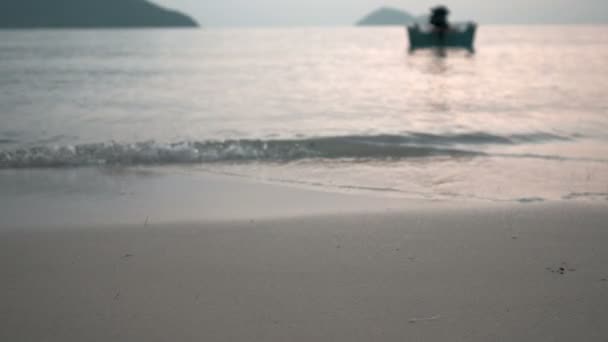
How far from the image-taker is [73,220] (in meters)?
5.29

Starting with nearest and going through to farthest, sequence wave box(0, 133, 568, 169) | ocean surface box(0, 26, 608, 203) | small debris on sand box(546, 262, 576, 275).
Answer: small debris on sand box(546, 262, 576, 275) < ocean surface box(0, 26, 608, 203) < wave box(0, 133, 568, 169)

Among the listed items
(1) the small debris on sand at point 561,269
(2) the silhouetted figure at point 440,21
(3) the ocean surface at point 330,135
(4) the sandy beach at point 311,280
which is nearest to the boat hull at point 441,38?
(2) the silhouetted figure at point 440,21

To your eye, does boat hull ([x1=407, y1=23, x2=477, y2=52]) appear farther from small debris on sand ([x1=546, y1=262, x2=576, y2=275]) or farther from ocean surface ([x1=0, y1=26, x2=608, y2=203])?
small debris on sand ([x1=546, y1=262, x2=576, y2=275])

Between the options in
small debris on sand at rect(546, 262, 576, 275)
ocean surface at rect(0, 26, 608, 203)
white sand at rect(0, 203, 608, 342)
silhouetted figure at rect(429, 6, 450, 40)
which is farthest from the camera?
silhouetted figure at rect(429, 6, 450, 40)

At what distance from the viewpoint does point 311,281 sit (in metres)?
3.62

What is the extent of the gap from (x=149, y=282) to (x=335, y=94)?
59.4 feet

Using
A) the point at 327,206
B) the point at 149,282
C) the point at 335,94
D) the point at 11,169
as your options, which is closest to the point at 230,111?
the point at 335,94

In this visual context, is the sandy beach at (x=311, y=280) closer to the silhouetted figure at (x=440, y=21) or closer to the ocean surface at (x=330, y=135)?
the ocean surface at (x=330, y=135)

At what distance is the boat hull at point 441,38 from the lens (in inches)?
2232

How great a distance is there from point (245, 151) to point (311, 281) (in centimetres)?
634

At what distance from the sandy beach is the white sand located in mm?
12

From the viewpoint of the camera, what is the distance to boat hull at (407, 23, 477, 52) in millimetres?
56688

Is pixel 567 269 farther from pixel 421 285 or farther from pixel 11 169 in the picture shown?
pixel 11 169

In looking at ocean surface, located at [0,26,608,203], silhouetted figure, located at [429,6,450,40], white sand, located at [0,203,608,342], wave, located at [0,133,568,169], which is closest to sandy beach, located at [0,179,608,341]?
white sand, located at [0,203,608,342]
